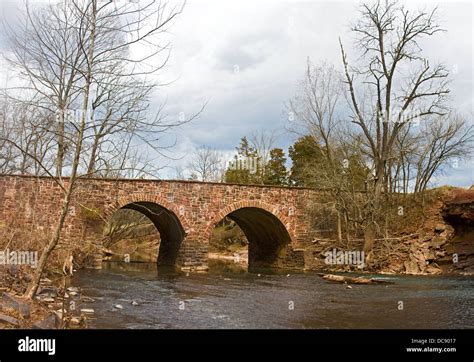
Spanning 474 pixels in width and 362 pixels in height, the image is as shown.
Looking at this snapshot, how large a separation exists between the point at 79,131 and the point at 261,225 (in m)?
19.6

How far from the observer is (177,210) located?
70.5 ft

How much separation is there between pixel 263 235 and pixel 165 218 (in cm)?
671

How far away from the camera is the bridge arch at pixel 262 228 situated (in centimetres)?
2272

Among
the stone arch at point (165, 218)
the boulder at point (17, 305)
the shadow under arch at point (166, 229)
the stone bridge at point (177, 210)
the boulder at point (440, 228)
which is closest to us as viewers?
the boulder at point (17, 305)

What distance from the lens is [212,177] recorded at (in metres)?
46.4

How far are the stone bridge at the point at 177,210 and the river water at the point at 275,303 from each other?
12.5 feet

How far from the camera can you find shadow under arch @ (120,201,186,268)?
860 inches

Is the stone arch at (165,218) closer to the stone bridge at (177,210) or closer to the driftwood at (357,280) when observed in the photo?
the stone bridge at (177,210)

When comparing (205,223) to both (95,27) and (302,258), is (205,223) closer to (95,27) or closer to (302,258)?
(302,258)

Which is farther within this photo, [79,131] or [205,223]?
[205,223]

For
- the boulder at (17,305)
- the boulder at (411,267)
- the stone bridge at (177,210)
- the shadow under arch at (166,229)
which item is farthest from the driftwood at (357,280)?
the boulder at (17,305)

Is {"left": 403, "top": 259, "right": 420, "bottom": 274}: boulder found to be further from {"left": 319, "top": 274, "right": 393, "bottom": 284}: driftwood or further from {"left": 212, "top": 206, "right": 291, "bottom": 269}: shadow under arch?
{"left": 212, "top": 206, "right": 291, "bottom": 269}: shadow under arch

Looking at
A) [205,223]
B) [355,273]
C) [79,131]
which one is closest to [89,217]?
[205,223]

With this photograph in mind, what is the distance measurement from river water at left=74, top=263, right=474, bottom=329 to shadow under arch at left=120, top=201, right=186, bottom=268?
5.29m
